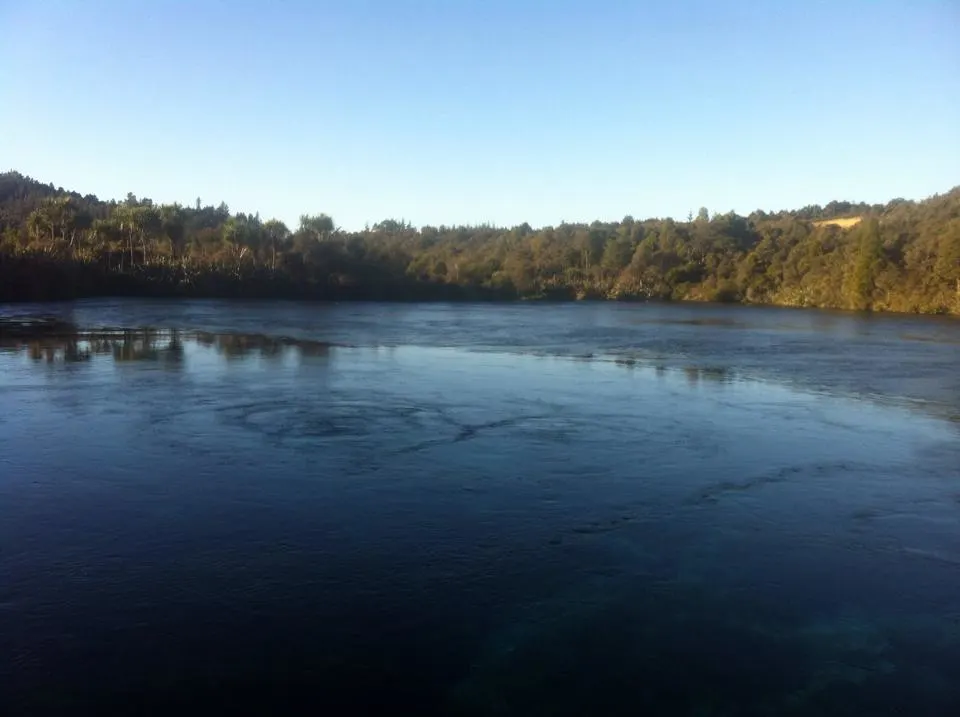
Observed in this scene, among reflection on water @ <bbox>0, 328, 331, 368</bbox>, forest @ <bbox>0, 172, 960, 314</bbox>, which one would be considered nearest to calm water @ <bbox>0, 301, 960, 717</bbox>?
reflection on water @ <bbox>0, 328, 331, 368</bbox>

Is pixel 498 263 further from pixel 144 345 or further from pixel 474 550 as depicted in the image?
pixel 474 550

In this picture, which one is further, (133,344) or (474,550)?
(133,344)

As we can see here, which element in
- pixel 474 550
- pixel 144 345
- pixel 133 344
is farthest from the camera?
pixel 133 344

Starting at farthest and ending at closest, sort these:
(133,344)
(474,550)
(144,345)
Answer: (133,344)
(144,345)
(474,550)

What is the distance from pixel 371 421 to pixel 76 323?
866 inches

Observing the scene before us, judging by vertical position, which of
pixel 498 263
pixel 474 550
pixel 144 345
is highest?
pixel 498 263

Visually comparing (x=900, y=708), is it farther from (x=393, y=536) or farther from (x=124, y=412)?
(x=124, y=412)

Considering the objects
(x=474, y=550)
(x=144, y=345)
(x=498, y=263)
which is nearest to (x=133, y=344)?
(x=144, y=345)

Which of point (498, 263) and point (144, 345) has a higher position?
point (498, 263)

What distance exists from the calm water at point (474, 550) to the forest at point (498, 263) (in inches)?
1557

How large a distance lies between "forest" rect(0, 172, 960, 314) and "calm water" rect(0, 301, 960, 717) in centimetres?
3956

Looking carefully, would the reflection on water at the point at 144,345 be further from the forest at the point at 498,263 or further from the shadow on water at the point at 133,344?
the forest at the point at 498,263

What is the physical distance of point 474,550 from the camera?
27.0ft

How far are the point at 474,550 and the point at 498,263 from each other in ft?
218
